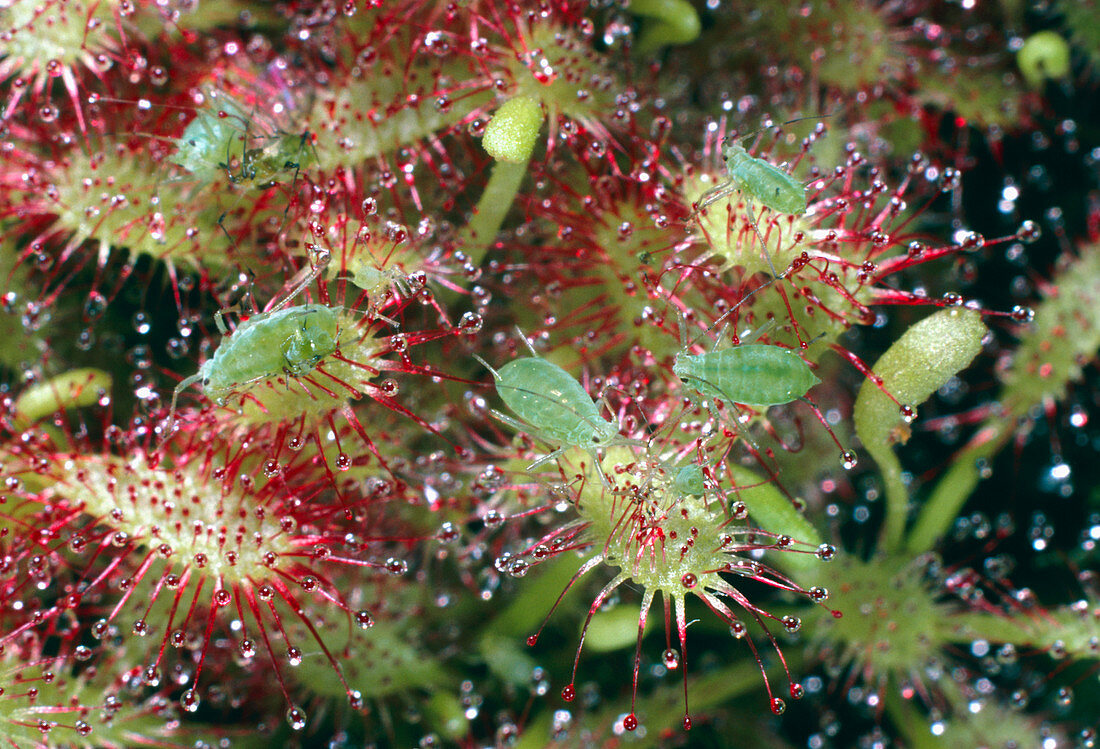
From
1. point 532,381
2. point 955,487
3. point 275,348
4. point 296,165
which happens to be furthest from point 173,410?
point 955,487

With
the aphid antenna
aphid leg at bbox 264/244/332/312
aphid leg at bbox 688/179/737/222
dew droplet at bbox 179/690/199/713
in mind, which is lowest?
dew droplet at bbox 179/690/199/713

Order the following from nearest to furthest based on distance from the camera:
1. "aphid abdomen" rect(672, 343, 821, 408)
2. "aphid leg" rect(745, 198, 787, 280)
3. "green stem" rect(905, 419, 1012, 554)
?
"aphid abdomen" rect(672, 343, 821, 408), "aphid leg" rect(745, 198, 787, 280), "green stem" rect(905, 419, 1012, 554)

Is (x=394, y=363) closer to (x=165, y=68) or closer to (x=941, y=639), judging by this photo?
(x=165, y=68)

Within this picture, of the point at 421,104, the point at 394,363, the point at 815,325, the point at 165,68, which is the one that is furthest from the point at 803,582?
the point at 165,68

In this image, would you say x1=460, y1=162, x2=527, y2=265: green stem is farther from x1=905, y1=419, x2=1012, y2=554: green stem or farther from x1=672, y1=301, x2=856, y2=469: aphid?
x1=905, y1=419, x2=1012, y2=554: green stem

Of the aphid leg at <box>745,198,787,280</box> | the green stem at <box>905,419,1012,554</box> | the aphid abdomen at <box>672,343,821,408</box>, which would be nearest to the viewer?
the aphid abdomen at <box>672,343,821,408</box>

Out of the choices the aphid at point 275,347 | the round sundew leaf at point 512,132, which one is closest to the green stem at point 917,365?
the round sundew leaf at point 512,132

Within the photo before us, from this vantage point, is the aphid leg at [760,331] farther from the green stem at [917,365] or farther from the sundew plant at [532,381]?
the green stem at [917,365]

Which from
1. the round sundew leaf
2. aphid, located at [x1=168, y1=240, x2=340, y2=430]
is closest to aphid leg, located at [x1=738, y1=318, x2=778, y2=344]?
the round sundew leaf
